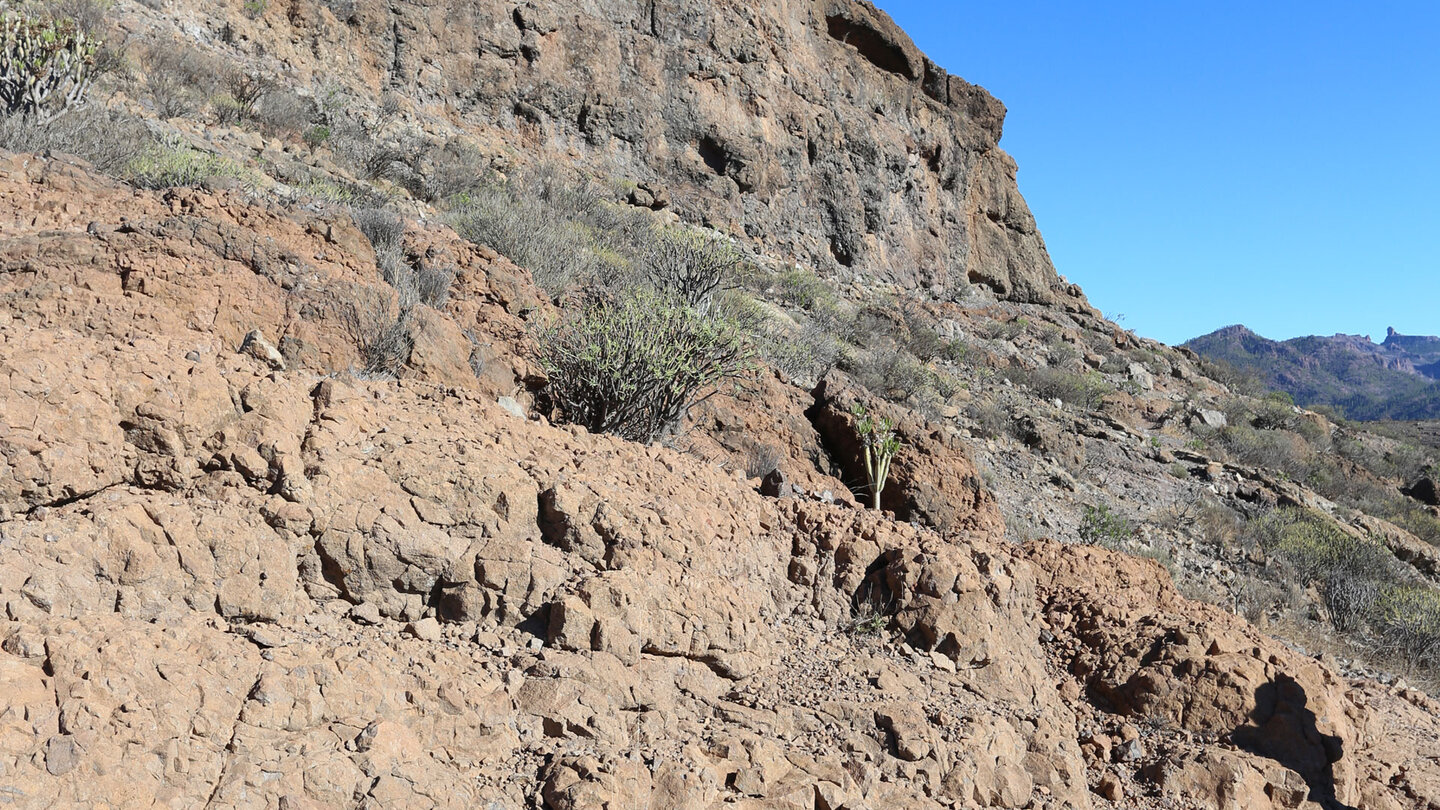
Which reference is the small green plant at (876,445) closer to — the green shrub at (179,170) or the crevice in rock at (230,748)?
the crevice in rock at (230,748)

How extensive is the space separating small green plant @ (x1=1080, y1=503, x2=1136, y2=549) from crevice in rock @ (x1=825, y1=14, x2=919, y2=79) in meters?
17.2

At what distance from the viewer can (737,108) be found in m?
18.2

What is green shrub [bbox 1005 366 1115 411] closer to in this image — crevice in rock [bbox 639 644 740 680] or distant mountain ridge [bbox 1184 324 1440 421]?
crevice in rock [bbox 639 644 740 680]

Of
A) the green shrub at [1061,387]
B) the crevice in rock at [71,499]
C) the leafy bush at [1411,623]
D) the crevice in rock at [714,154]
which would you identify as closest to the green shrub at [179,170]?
the crevice in rock at [71,499]

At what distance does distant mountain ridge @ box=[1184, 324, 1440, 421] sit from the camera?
7756 centimetres

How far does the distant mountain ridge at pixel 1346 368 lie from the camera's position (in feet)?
254

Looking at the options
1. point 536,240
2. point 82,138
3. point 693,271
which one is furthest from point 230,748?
point 693,271

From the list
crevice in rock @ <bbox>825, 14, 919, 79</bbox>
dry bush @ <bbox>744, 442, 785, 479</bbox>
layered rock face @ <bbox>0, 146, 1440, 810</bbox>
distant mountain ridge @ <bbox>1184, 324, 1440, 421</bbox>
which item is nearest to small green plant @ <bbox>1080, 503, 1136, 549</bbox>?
layered rock face @ <bbox>0, 146, 1440, 810</bbox>

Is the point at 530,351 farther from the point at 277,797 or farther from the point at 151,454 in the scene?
the point at 277,797

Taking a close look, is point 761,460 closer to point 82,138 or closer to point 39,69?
point 82,138

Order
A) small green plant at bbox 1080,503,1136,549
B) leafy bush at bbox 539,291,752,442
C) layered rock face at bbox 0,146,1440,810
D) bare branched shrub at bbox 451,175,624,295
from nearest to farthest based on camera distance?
layered rock face at bbox 0,146,1440,810 < leafy bush at bbox 539,291,752,442 < bare branched shrub at bbox 451,175,624,295 < small green plant at bbox 1080,503,1136,549

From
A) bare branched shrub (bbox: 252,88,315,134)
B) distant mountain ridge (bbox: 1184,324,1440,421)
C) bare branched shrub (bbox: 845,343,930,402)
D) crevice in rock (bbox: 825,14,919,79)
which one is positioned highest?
distant mountain ridge (bbox: 1184,324,1440,421)

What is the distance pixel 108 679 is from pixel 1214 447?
14.1 meters

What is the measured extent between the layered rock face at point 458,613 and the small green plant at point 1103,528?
96.6 inches
